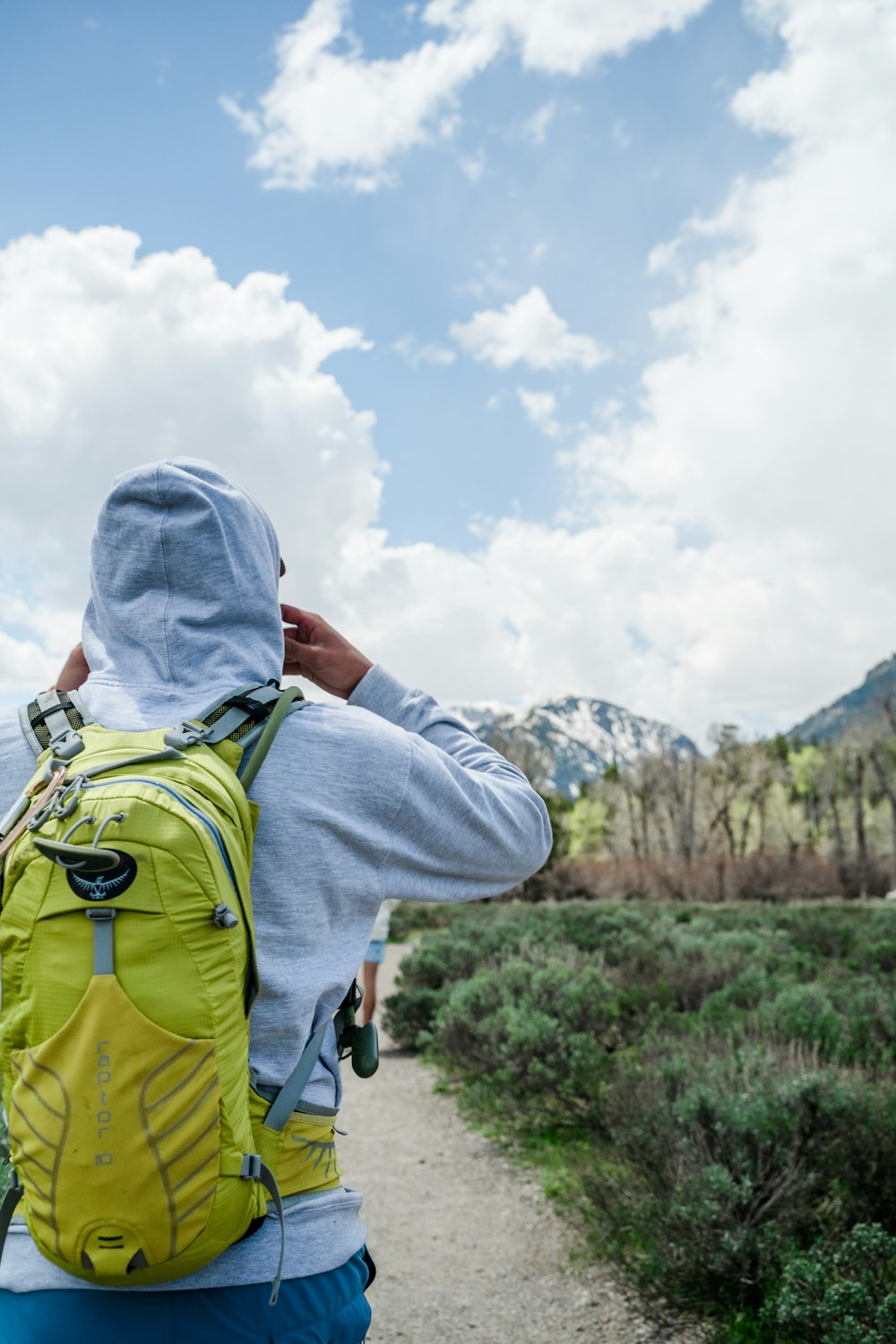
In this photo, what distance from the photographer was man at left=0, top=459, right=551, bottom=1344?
4.07 ft

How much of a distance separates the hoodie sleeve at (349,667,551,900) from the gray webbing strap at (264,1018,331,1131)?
224 mm

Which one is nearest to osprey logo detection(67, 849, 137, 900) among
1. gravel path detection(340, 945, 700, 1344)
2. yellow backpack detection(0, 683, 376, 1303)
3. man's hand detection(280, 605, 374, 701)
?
yellow backpack detection(0, 683, 376, 1303)

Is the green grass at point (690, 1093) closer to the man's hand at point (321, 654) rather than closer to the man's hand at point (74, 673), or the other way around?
the man's hand at point (321, 654)

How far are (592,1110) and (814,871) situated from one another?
1133 inches

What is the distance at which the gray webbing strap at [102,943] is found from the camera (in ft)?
3.79

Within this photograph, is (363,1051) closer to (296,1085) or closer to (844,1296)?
(296,1085)

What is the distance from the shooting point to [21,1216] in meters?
1.29

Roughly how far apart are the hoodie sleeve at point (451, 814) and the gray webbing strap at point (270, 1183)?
39cm

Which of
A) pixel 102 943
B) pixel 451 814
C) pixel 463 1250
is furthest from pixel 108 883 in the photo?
pixel 463 1250

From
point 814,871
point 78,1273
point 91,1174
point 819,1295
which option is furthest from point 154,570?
point 814,871

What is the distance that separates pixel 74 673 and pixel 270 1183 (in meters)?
0.89

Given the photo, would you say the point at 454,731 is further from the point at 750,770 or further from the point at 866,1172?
the point at 750,770

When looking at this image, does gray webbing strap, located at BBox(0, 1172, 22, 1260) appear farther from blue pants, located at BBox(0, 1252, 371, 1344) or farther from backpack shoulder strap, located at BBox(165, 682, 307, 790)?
backpack shoulder strap, located at BBox(165, 682, 307, 790)

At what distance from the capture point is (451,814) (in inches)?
58.1
